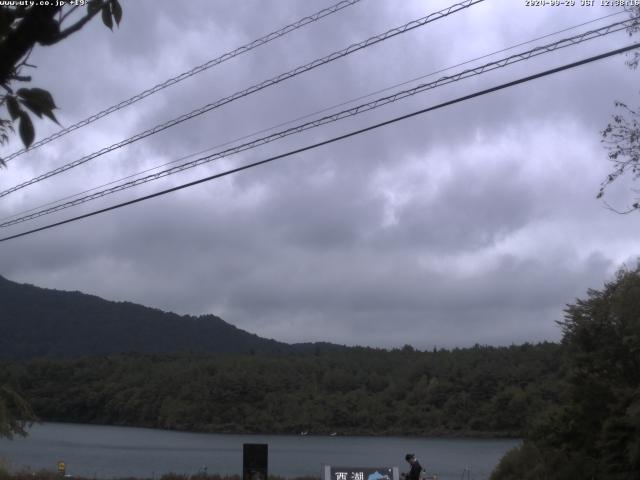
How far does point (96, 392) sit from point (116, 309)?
101 meters

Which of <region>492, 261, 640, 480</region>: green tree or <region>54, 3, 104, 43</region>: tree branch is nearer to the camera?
<region>54, 3, 104, 43</region>: tree branch

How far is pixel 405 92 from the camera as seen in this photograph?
12.8 meters

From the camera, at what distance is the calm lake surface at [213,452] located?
1753 inches

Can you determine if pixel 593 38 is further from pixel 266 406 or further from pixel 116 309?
pixel 116 309

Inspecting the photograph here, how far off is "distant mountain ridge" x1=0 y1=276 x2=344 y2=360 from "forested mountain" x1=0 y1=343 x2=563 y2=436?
34.0m

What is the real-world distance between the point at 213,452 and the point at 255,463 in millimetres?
41477

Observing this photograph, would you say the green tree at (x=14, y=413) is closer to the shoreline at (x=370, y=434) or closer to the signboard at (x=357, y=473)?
the signboard at (x=357, y=473)

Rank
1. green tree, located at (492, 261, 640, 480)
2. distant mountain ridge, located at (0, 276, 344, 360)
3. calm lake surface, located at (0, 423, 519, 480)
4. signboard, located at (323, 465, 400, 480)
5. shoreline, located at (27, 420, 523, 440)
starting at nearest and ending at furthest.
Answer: signboard, located at (323, 465, 400, 480) → green tree, located at (492, 261, 640, 480) → calm lake surface, located at (0, 423, 519, 480) → shoreline, located at (27, 420, 523, 440) → distant mountain ridge, located at (0, 276, 344, 360)

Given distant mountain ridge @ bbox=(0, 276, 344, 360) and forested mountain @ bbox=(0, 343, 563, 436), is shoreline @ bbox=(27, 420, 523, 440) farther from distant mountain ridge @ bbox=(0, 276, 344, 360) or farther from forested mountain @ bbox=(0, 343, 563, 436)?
distant mountain ridge @ bbox=(0, 276, 344, 360)

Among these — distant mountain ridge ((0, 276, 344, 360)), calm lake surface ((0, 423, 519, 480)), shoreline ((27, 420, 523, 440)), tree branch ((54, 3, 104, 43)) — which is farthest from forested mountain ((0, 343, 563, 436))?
tree branch ((54, 3, 104, 43))

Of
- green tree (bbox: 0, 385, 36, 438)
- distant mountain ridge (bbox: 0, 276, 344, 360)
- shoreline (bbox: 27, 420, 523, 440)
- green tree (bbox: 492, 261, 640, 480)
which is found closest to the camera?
green tree (bbox: 492, 261, 640, 480)

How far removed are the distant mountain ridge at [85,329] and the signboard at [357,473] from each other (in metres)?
108

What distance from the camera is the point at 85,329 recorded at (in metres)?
167

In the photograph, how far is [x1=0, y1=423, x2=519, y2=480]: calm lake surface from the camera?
4453 centimetres
